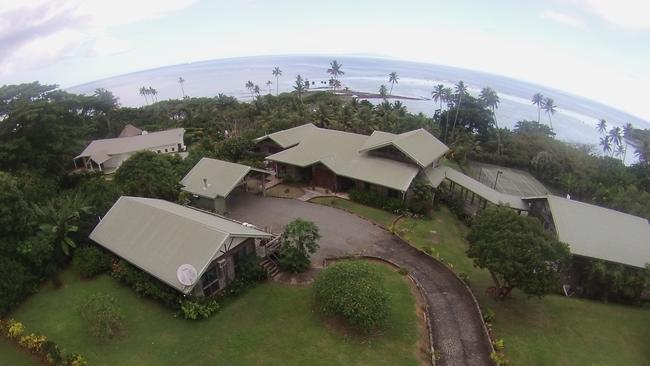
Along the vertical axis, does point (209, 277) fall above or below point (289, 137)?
below

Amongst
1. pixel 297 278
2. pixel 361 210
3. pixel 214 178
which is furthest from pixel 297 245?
pixel 214 178

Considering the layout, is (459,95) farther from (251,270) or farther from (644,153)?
(251,270)

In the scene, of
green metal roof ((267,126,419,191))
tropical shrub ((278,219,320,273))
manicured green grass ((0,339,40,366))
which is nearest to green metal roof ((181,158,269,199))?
green metal roof ((267,126,419,191))

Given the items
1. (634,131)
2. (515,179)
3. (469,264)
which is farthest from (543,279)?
(634,131)

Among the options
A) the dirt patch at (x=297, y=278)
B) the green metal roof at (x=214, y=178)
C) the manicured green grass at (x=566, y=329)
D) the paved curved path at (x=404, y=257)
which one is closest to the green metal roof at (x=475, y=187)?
the manicured green grass at (x=566, y=329)

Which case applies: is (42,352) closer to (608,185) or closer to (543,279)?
(543,279)

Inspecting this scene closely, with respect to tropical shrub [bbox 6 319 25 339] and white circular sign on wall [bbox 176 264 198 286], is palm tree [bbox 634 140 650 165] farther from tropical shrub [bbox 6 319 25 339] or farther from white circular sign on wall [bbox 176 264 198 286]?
tropical shrub [bbox 6 319 25 339]

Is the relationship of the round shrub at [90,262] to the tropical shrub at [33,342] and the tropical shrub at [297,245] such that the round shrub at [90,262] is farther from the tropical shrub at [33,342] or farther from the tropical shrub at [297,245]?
the tropical shrub at [297,245]

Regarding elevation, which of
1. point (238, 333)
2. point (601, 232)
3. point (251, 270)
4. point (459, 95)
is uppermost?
point (459, 95)
